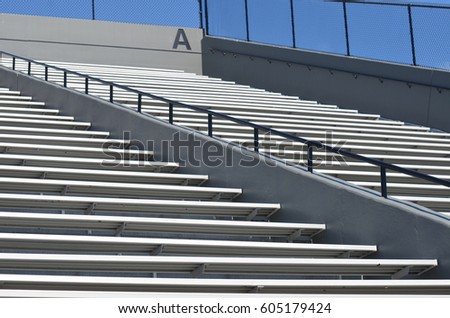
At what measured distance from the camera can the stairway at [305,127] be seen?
965 cm

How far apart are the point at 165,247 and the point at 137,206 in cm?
118

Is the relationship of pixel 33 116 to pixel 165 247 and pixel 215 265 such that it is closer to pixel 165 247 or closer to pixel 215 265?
pixel 165 247

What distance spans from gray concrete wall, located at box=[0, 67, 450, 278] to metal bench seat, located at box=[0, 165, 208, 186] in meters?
0.29

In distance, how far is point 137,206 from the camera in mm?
7895

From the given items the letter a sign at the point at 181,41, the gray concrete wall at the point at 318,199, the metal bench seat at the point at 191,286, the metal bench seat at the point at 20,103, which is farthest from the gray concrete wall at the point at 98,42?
the metal bench seat at the point at 191,286

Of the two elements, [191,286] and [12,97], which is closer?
[191,286]

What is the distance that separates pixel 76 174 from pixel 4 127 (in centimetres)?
234

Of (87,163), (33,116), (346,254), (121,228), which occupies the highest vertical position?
(33,116)

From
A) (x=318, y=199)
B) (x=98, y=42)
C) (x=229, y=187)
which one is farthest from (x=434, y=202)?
(x=98, y=42)

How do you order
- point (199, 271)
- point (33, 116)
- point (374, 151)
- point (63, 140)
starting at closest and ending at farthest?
point (199, 271) → point (63, 140) → point (374, 151) → point (33, 116)

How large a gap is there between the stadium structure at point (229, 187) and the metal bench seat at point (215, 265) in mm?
14

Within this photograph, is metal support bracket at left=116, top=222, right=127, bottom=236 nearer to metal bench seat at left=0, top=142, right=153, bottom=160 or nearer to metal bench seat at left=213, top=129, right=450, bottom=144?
metal bench seat at left=0, top=142, right=153, bottom=160

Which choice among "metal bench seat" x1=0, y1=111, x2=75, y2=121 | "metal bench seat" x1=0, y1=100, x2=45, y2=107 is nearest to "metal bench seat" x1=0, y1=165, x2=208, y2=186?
"metal bench seat" x1=0, y1=111, x2=75, y2=121

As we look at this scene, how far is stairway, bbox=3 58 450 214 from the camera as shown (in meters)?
9.65
